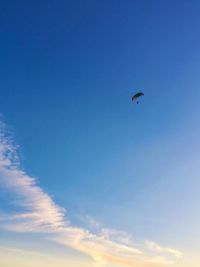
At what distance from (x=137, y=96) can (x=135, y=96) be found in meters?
0.90

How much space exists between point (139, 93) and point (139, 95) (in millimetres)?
722

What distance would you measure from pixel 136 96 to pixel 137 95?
1128 millimetres

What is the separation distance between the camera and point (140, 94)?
53.1 meters

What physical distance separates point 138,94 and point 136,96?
151 cm

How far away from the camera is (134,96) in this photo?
51500mm

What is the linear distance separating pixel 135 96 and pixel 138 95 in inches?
68.2

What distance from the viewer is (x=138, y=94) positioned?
175 feet

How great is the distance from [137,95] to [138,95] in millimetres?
330

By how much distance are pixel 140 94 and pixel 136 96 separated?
6.11 ft

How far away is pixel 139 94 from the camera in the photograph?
53.0 m

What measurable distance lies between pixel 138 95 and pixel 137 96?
894 millimetres

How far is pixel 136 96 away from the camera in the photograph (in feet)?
172

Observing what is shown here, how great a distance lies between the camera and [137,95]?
53250mm

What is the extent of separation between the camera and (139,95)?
5288 cm
